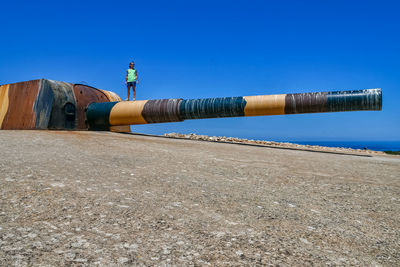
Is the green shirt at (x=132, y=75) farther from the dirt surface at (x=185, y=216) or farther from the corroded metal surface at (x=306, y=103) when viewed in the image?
the dirt surface at (x=185, y=216)

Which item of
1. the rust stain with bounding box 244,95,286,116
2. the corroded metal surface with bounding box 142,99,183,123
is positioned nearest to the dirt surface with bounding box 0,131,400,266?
the rust stain with bounding box 244,95,286,116

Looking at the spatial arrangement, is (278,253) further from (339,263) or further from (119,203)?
(119,203)

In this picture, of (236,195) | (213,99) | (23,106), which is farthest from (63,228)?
(23,106)

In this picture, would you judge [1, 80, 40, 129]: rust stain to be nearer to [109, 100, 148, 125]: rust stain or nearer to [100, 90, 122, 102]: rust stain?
[109, 100, 148, 125]: rust stain

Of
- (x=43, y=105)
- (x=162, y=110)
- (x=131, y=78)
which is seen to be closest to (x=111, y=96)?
(x=131, y=78)

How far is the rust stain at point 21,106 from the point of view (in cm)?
808

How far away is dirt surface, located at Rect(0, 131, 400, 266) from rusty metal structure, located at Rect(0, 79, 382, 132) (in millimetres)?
3496

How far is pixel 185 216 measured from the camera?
2.07 meters

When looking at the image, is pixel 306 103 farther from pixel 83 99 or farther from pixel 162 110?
pixel 83 99

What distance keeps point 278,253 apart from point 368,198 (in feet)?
5.67

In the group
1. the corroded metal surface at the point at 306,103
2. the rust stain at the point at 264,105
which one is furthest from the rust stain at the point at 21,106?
the corroded metal surface at the point at 306,103

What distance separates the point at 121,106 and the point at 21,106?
2635 millimetres

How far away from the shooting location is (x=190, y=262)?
58.1 inches

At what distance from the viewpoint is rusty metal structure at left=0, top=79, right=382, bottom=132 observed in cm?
695
